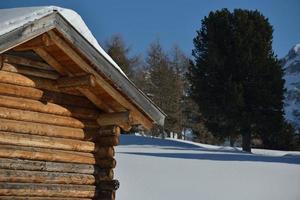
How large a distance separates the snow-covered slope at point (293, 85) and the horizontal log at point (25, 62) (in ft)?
351

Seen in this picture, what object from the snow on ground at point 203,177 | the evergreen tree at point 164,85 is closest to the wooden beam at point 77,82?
the snow on ground at point 203,177

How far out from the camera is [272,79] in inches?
1312

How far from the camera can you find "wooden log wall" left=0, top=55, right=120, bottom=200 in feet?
22.7

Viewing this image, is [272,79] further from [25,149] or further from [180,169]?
[25,149]

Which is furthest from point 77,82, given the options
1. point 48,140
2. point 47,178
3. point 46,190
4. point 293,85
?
point 293,85

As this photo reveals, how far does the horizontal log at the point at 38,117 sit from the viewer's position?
6.96 m

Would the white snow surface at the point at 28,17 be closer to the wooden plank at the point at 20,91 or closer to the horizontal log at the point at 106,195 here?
the wooden plank at the point at 20,91

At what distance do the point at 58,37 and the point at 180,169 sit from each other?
13.2 meters

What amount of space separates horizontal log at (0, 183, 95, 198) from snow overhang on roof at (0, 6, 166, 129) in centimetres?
141

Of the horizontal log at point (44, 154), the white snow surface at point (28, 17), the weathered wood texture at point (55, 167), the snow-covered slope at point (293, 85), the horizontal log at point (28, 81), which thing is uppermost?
the snow-covered slope at point (293, 85)

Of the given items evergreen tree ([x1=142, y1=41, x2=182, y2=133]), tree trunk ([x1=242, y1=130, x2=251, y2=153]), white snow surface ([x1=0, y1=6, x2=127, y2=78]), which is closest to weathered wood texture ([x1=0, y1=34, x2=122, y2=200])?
white snow surface ([x1=0, y1=6, x2=127, y2=78])

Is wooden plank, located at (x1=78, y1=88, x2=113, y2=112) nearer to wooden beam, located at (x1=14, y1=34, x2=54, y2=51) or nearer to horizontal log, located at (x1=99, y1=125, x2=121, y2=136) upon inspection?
horizontal log, located at (x1=99, y1=125, x2=121, y2=136)

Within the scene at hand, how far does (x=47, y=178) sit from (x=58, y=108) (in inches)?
39.3

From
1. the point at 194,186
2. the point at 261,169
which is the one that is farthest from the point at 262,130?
the point at 194,186
